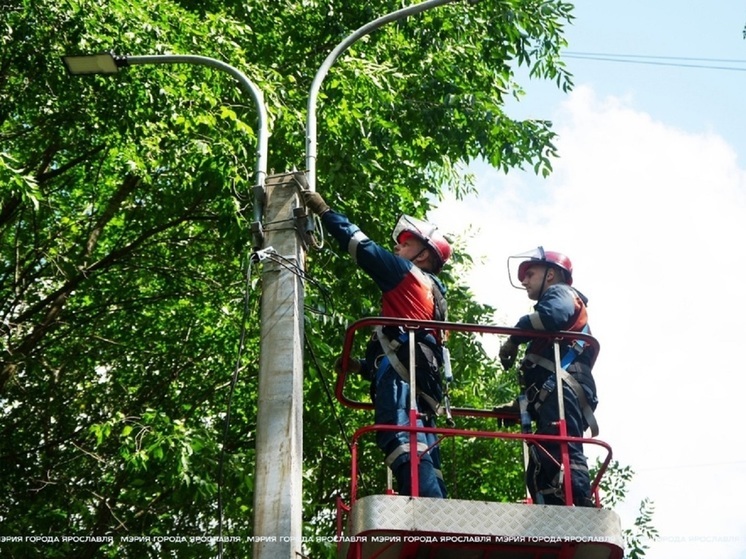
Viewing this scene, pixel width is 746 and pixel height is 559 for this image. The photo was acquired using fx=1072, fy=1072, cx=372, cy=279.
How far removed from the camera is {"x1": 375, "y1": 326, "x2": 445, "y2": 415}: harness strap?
6289 millimetres

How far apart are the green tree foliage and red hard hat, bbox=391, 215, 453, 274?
2.74m

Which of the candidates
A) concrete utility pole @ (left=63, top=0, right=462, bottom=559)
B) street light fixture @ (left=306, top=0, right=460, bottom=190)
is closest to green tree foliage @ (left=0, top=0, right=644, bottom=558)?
street light fixture @ (left=306, top=0, right=460, bottom=190)

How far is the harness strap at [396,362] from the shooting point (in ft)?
20.6

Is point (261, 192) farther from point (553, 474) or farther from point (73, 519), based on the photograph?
point (73, 519)

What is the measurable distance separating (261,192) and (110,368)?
7.96 meters

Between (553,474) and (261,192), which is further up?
(261,192)

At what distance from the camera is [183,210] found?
39.0 feet

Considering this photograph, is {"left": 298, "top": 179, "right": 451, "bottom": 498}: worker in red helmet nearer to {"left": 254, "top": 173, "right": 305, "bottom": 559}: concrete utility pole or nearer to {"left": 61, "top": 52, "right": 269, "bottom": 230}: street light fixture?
{"left": 254, "top": 173, "right": 305, "bottom": 559}: concrete utility pole

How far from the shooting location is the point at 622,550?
18.7 feet

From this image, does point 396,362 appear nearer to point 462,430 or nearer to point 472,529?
point 462,430

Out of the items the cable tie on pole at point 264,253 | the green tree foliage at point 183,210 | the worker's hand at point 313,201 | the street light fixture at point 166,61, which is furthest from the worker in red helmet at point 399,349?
the green tree foliage at point 183,210

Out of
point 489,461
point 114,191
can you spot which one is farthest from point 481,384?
point 114,191

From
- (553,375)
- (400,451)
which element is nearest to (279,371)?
(400,451)

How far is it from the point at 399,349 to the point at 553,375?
3.22 ft
